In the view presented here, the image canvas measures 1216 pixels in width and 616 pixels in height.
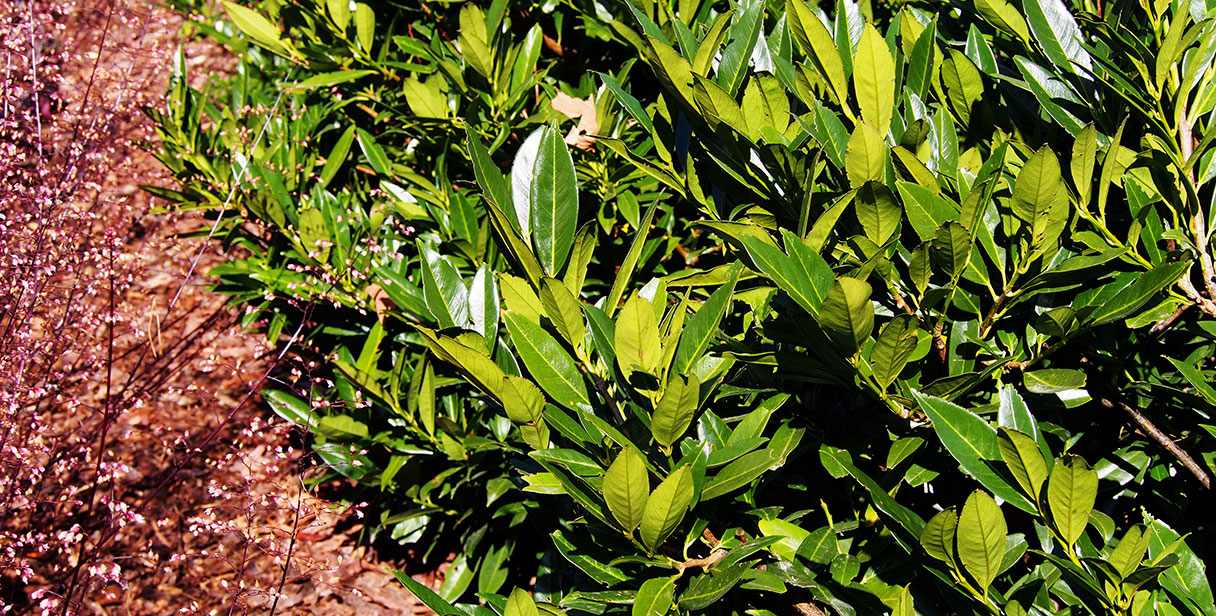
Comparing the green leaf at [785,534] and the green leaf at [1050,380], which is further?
the green leaf at [785,534]

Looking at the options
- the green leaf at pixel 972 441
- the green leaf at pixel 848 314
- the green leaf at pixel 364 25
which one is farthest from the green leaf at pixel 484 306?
the green leaf at pixel 364 25

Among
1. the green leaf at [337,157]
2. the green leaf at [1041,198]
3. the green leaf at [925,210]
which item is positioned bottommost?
the green leaf at [337,157]

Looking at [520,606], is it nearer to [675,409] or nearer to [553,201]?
[675,409]

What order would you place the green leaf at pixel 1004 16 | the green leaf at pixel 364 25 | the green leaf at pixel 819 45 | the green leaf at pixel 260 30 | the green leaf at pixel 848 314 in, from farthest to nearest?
the green leaf at pixel 260 30
the green leaf at pixel 364 25
the green leaf at pixel 1004 16
the green leaf at pixel 819 45
the green leaf at pixel 848 314

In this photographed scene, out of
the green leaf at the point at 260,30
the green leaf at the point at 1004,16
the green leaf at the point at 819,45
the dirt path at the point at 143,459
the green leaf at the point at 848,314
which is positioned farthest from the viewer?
the dirt path at the point at 143,459

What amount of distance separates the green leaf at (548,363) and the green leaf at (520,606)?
0.29m

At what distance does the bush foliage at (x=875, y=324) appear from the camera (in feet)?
4.05

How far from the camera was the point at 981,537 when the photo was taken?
3.80 feet

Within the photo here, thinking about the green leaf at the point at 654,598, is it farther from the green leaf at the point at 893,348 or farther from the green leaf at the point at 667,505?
the green leaf at the point at 893,348

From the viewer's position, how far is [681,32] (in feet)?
4.90

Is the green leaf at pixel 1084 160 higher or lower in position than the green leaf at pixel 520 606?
higher

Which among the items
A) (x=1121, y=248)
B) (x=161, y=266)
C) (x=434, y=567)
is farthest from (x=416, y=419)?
(x=161, y=266)

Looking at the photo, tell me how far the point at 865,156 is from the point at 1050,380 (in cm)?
44

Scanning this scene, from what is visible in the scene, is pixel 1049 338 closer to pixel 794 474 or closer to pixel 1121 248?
pixel 1121 248
